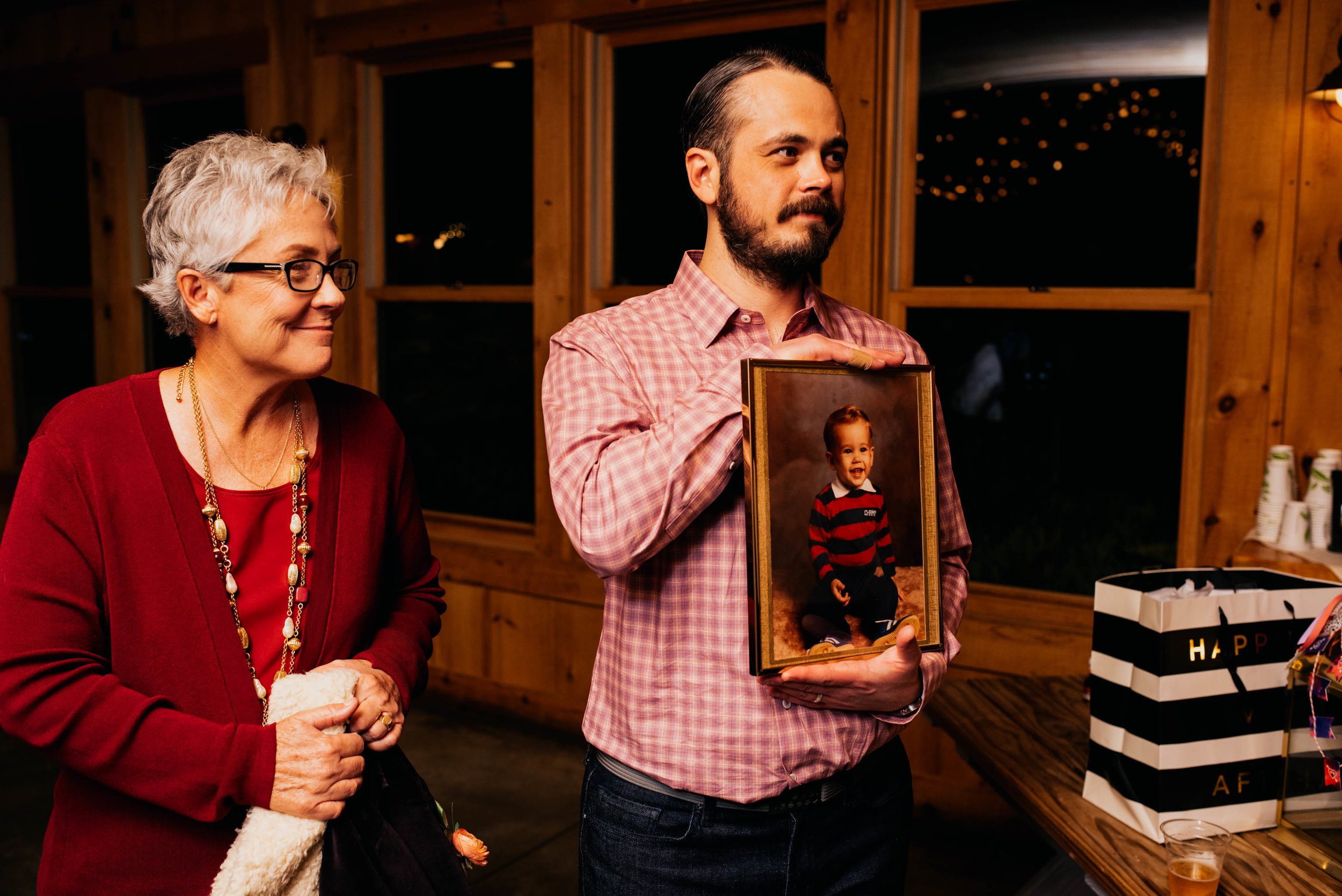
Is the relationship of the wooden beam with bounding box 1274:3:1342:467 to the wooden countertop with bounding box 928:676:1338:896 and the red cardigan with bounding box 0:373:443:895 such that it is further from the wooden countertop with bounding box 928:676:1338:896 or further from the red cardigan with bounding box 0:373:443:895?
the red cardigan with bounding box 0:373:443:895

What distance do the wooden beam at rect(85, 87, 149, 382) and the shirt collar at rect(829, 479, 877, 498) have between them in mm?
4514

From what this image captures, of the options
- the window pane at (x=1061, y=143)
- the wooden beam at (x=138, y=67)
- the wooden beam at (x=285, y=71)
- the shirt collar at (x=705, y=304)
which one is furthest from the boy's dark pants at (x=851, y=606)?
→ the wooden beam at (x=138, y=67)

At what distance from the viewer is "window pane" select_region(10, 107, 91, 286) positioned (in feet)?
17.3

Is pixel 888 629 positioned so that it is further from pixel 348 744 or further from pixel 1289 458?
pixel 1289 458

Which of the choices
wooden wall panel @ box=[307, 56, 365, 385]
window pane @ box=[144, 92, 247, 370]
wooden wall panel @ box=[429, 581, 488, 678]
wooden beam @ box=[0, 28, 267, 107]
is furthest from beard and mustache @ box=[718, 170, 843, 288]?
window pane @ box=[144, 92, 247, 370]

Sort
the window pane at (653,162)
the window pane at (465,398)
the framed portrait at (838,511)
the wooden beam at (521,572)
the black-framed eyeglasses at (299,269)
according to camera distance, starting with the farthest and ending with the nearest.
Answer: the window pane at (465,398)
the wooden beam at (521,572)
the window pane at (653,162)
the black-framed eyeglasses at (299,269)
the framed portrait at (838,511)

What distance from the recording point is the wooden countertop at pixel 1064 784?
1.32m

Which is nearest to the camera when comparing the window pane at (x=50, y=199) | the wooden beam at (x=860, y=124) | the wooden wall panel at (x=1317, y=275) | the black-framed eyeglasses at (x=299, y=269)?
the black-framed eyeglasses at (x=299, y=269)

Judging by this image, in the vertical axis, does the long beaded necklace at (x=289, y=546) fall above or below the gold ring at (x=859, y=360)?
below

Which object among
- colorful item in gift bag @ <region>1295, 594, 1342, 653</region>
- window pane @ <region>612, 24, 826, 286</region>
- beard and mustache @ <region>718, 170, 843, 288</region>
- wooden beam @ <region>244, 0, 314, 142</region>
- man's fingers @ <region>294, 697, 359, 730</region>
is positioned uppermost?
wooden beam @ <region>244, 0, 314, 142</region>

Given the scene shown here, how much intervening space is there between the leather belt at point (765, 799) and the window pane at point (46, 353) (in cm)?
487

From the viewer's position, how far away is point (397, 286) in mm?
4242

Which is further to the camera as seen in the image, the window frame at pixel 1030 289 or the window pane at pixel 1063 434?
the window pane at pixel 1063 434

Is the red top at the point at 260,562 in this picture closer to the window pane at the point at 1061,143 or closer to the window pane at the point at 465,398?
the window pane at the point at 1061,143
